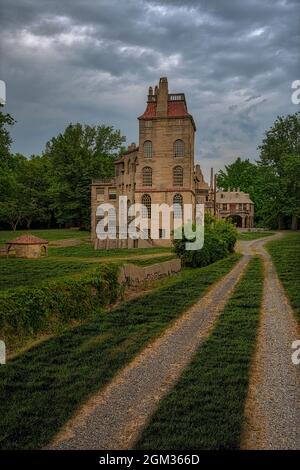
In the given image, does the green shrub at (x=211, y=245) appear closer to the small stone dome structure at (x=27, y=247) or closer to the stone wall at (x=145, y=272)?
the stone wall at (x=145, y=272)

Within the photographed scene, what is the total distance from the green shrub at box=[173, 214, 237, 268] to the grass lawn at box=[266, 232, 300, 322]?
164 inches

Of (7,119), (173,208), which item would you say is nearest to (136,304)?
(7,119)

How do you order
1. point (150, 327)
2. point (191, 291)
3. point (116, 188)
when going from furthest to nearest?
point (116, 188), point (191, 291), point (150, 327)

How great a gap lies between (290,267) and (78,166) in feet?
151

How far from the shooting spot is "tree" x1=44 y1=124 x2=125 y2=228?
226 feet

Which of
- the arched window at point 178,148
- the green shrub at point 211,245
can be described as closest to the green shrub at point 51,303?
the green shrub at point 211,245

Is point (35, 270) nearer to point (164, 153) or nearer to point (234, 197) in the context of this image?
point (164, 153)

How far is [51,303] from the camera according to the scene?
1431 cm

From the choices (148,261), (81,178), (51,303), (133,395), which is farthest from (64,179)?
(133,395)

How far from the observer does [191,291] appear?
70.4ft
